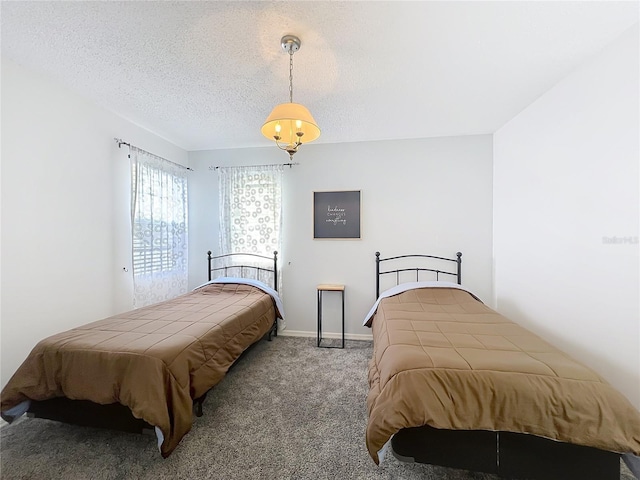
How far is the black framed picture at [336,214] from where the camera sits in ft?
11.6

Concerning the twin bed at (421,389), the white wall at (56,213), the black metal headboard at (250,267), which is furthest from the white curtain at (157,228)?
the twin bed at (421,389)

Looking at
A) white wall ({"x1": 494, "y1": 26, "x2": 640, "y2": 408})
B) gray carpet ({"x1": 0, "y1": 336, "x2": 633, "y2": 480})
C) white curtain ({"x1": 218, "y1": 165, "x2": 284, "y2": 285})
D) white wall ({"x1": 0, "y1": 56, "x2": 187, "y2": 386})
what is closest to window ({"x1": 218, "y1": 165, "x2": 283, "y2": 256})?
white curtain ({"x1": 218, "y1": 165, "x2": 284, "y2": 285})

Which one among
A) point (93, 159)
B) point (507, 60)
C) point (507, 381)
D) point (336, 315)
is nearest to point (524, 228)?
point (507, 60)

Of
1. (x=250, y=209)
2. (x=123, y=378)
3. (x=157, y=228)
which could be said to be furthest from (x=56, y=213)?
(x=250, y=209)

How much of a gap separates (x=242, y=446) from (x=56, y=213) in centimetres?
235

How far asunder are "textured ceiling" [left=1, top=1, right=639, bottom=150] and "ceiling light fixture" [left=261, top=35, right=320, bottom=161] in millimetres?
70

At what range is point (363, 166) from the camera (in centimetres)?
356

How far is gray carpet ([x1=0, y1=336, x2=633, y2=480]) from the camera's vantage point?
1.49 metres

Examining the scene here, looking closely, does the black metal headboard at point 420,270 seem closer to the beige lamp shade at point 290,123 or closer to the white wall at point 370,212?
the white wall at point 370,212

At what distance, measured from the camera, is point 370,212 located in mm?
3531

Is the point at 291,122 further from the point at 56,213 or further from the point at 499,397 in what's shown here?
the point at 56,213

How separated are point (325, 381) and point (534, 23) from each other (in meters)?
2.93

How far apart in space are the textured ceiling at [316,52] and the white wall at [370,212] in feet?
2.34

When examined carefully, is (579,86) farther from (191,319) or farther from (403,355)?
(191,319)
